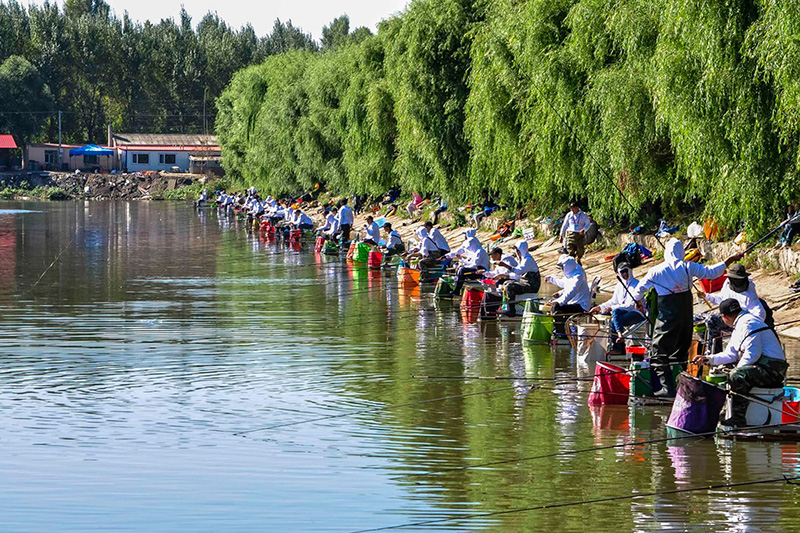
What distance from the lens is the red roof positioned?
121000mm

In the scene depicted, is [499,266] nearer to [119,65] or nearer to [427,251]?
[427,251]

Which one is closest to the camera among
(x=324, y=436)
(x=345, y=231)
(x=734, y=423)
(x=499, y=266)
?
(x=734, y=423)

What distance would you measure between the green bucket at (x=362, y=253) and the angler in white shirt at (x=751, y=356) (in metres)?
26.9

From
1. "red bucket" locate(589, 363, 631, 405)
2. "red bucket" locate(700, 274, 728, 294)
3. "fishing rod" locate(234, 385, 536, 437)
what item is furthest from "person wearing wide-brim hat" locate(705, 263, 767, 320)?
"red bucket" locate(700, 274, 728, 294)

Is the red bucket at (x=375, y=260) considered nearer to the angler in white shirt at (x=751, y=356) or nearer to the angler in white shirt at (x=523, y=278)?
the angler in white shirt at (x=523, y=278)

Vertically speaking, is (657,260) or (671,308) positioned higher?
(657,260)

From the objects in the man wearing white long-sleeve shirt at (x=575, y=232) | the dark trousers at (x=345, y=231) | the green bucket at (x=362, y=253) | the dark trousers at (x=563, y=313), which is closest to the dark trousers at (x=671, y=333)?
the dark trousers at (x=563, y=313)

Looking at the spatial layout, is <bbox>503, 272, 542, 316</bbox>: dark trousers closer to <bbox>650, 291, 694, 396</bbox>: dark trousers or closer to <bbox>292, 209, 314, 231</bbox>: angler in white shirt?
<bbox>650, 291, 694, 396</bbox>: dark trousers

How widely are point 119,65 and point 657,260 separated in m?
121

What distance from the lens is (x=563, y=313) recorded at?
782 inches

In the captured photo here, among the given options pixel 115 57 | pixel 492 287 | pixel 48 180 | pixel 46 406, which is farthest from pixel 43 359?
pixel 115 57

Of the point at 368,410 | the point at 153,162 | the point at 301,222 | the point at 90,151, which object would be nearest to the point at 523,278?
the point at 368,410

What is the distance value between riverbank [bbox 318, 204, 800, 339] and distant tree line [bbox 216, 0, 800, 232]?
95cm

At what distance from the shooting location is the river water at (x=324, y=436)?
1073 cm
